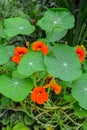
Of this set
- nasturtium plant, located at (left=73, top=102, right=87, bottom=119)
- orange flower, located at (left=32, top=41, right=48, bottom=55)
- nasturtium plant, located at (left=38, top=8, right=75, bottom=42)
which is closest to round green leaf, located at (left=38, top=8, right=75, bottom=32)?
nasturtium plant, located at (left=38, top=8, right=75, bottom=42)

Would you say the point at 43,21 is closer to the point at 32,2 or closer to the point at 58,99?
the point at 58,99

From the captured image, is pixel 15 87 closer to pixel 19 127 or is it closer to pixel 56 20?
pixel 19 127

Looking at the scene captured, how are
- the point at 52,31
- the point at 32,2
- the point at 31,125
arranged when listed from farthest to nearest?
the point at 32,2
the point at 31,125
the point at 52,31

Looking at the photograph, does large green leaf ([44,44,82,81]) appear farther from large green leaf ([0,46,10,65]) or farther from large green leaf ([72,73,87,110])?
large green leaf ([0,46,10,65])

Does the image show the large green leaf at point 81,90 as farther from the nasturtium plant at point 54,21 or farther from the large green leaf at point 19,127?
the large green leaf at point 19,127

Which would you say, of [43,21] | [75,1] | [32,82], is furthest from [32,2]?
[32,82]

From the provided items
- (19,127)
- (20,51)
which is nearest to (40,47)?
(20,51)

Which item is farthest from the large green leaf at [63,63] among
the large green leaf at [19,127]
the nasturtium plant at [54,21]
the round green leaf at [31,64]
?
the large green leaf at [19,127]
